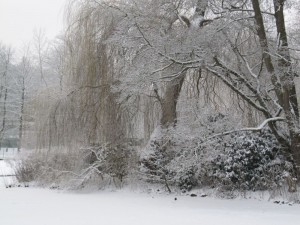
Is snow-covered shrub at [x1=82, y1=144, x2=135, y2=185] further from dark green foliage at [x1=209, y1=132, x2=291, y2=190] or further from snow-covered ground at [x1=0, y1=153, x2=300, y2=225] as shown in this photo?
dark green foliage at [x1=209, y1=132, x2=291, y2=190]

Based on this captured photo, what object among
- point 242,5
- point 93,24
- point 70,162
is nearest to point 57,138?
point 70,162

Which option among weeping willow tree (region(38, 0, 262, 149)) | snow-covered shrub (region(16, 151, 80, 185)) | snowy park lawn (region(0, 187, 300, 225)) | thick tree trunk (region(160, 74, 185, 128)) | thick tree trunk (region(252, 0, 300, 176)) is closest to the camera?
snowy park lawn (region(0, 187, 300, 225))

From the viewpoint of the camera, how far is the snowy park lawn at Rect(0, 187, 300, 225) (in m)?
6.97

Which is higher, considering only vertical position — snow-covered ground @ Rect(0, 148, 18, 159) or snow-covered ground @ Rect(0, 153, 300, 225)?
snow-covered ground @ Rect(0, 148, 18, 159)

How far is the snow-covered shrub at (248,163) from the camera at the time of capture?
31.6 ft

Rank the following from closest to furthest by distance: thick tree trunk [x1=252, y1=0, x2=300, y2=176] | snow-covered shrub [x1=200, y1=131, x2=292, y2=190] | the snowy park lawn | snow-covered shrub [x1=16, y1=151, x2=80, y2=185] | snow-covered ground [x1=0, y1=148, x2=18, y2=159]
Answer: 1. the snowy park lawn
2. thick tree trunk [x1=252, y1=0, x2=300, y2=176]
3. snow-covered shrub [x1=200, y1=131, x2=292, y2=190]
4. snow-covered shrub [x1=16, y1=151, x2=80, y2=185]
5. snow-covered ground [x1=0, y1=148, x2=18, y2=159]

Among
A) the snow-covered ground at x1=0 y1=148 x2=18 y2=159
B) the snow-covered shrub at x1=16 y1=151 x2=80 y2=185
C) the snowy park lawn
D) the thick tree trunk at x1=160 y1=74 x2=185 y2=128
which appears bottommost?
the snowy park lawn

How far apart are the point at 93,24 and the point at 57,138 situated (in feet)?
13.7

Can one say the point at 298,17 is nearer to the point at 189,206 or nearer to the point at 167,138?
the point at 167,138

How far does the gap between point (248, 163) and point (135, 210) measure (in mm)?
3319

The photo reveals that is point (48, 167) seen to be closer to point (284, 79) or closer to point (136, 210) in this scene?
point (136, 210)

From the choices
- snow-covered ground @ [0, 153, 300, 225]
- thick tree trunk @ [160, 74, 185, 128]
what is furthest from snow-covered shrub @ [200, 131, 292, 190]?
thick tree trunk @ [160, 74, 185, 128]

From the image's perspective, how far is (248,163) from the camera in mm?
9719

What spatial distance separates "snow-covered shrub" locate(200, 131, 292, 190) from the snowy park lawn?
0.66 metres
